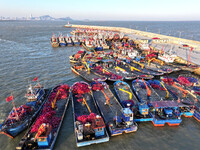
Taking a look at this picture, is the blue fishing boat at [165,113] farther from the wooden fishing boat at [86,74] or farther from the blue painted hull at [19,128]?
the blue painted hull at [19,128]

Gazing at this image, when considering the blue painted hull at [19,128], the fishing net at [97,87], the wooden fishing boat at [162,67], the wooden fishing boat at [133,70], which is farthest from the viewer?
the wooden fishing boat at [162,67]

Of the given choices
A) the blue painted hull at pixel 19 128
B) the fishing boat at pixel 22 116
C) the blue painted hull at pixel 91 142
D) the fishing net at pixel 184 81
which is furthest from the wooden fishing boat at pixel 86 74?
the fishing net at pixel 184 81

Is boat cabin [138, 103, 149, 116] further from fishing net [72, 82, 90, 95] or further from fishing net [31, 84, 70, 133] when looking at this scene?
fishing net [31, 84, 70, 133]

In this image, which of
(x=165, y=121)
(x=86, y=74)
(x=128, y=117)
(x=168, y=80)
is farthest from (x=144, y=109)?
(x=86, y=74)

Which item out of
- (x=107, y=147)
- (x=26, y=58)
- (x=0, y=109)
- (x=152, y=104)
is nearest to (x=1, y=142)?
(x=0, y=109)

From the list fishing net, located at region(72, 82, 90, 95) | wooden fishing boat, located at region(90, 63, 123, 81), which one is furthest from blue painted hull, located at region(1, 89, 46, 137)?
wooden fishing boat, located at region(90, 63, 123, 81)

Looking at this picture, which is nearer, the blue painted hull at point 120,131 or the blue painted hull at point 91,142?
the blue painted hull at point 91,142
